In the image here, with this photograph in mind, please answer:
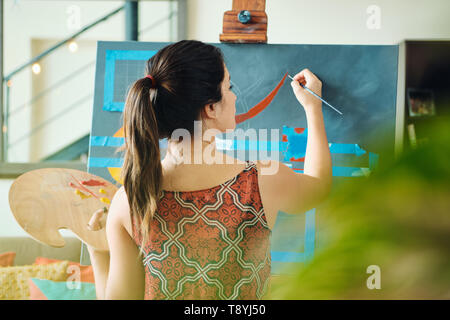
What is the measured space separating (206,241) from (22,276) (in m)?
0.93

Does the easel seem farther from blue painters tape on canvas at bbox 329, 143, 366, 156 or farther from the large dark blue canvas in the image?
blue painters tape on canvas at bbox 329, 143, 366, 156

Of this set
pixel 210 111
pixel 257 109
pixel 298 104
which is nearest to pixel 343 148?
pixel 298 104

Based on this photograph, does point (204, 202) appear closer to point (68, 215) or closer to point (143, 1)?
point (68, 215)

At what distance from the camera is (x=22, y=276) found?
1480 mm

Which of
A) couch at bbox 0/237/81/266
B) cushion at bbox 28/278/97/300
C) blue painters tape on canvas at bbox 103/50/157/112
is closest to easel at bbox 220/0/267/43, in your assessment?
blue painters tape on canvas at bbox 103/50/157/112

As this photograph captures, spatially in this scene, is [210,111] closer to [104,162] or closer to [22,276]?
[104,162]

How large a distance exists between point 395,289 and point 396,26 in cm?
207

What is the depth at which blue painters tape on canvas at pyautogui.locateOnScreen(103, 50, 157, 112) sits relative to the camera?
1600 millimetres

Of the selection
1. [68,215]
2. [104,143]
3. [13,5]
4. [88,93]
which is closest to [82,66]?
[88,93]

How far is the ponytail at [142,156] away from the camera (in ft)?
2.78

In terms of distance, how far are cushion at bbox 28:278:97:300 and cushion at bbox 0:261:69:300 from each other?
0.04 meters

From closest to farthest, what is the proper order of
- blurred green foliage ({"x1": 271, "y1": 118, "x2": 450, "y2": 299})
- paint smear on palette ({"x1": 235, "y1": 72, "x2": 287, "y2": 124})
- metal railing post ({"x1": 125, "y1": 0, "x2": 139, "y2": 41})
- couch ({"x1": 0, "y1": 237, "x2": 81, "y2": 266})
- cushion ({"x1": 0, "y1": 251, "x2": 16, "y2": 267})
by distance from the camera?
blurred green foliage ({"x1": 271, "y1": 118, "x2": 450, "y2": 299}), paint smear on palette ({"x1": 235, "y1": 72, "x2": 287, "y2": 124}), cushion ({"x1": 0, "y1": 251, "x2": 16, "y2": 267}), couch ({"x1": 0, "y1": 237, "x2": 81, "y2": 266}), metal railing post ({"x1": 125, "y1": 0, "x2": 139, "y2": 41})
